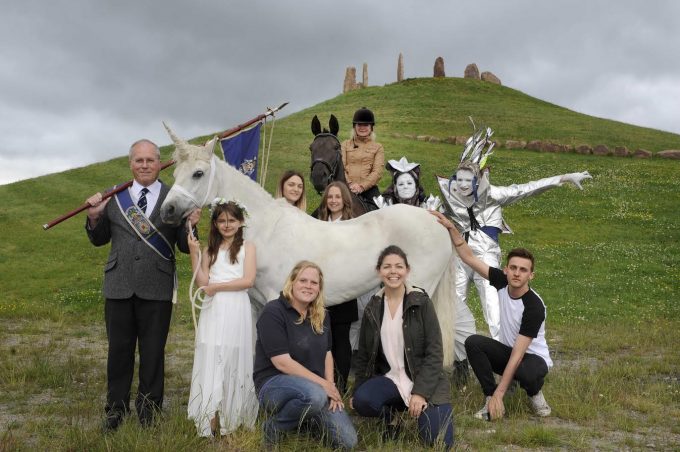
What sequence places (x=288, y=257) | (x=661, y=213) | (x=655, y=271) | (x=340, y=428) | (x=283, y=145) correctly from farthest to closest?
(x=283, y=145)
(x=661, y=213)
(x=655, y=271)
(x=288, y=257)
(x=340, y=428)

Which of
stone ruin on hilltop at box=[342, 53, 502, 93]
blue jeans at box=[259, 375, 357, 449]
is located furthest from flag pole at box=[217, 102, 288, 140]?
stone ruin on hilltop at box=[342, 53, 502, 93]

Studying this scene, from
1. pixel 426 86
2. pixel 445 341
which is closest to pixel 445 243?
pixel 445 341

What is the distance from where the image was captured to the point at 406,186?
6.52 metres

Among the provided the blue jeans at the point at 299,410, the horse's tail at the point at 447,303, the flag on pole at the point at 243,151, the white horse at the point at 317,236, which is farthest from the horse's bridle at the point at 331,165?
the blue jeans at the point at 299,410

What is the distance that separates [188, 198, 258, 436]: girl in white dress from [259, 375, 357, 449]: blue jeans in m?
0.38

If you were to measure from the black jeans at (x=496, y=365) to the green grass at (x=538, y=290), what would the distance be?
0.90ft

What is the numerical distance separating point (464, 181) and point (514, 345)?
197 centimetres

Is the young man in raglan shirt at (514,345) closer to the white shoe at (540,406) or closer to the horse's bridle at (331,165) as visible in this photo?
the white shoe at (540,406)

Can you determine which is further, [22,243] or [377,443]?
[22,243]

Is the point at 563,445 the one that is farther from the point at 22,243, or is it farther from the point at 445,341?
the point at 22,243

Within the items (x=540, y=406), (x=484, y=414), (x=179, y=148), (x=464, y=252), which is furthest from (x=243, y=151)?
(x=540, y=406)

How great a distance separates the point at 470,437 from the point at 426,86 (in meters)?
48.6

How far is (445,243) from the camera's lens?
5.68 meters

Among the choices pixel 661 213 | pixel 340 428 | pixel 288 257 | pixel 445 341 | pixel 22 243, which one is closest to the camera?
pixel 340 428
